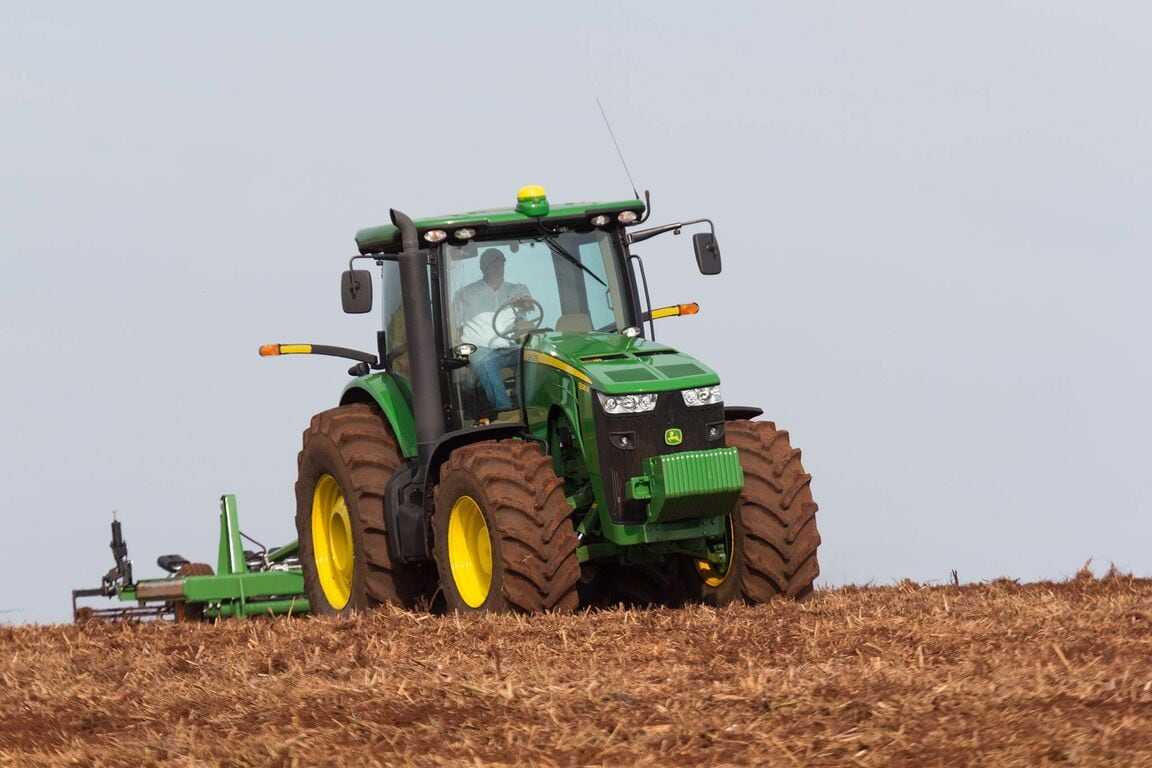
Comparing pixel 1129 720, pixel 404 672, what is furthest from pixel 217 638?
pixel 1129 720

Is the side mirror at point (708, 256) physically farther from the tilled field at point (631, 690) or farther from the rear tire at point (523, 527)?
the tilled field at point (631, 690)

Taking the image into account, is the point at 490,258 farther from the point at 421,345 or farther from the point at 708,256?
the point at 708,256

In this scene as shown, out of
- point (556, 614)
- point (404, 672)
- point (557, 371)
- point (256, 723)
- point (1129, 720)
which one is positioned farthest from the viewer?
point (557, 371)

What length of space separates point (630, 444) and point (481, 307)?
Result: 5.05ft

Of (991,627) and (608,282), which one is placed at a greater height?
(608,282)

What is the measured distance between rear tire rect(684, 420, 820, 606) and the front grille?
42 centimetres

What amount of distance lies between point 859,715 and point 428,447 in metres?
5.12

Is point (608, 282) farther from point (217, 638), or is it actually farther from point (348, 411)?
point (217, 638)

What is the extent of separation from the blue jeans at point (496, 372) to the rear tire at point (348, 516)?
0.91 meters

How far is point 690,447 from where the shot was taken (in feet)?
32.6

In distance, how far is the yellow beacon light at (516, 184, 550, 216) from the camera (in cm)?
1084

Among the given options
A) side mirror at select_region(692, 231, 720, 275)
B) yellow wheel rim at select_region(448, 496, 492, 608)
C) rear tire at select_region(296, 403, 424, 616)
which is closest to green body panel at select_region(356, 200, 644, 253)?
side mirror at select_region(692, 231, 720, 275)

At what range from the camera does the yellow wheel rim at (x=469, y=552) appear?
399 inches

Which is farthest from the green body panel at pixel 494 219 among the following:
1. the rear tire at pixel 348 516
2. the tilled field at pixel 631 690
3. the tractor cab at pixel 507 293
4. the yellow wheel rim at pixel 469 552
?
the tilled field at pixel 631 690
